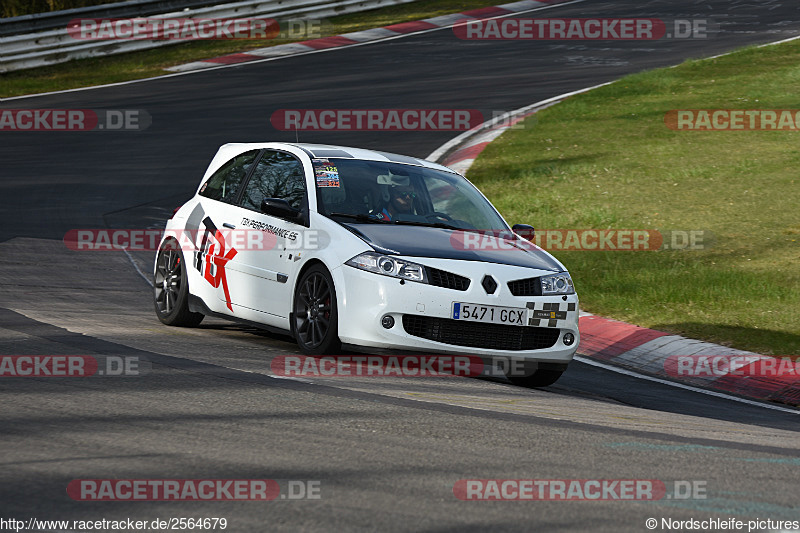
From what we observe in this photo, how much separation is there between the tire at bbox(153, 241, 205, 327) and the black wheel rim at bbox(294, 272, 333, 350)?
5.18 ft

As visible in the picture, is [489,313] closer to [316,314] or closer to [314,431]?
[316,314]

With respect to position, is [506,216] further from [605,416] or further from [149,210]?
[605,416]

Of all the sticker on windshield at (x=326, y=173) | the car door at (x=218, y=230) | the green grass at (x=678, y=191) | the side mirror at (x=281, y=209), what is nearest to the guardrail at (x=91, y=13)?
the green grass at (x=678, y=191)

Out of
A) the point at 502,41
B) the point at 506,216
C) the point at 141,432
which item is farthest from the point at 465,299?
the point at 502,41

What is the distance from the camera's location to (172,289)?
9.73 m

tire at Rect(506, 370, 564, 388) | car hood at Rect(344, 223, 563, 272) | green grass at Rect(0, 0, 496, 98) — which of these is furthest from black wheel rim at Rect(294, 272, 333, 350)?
green grass at Rect(0, 0, 496, 98)

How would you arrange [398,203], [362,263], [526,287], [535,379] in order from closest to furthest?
[362,263]
[526,287]
[535,379]
[398,203]

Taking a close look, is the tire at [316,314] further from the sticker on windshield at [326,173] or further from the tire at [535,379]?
the tire at [535,379]

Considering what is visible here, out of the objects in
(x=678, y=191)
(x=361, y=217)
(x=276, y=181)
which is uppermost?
(x=276, y=181)

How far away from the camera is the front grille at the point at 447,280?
7.83 meters

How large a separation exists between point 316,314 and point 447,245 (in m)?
1.04

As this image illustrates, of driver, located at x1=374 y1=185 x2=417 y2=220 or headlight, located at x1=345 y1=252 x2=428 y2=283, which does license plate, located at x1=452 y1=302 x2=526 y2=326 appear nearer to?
headlight, located at x1=345 y1=252 x2=428 y2=283

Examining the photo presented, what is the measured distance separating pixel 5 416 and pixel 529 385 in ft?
13.2

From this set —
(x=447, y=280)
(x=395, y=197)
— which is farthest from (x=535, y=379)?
(x=395, y=197)
